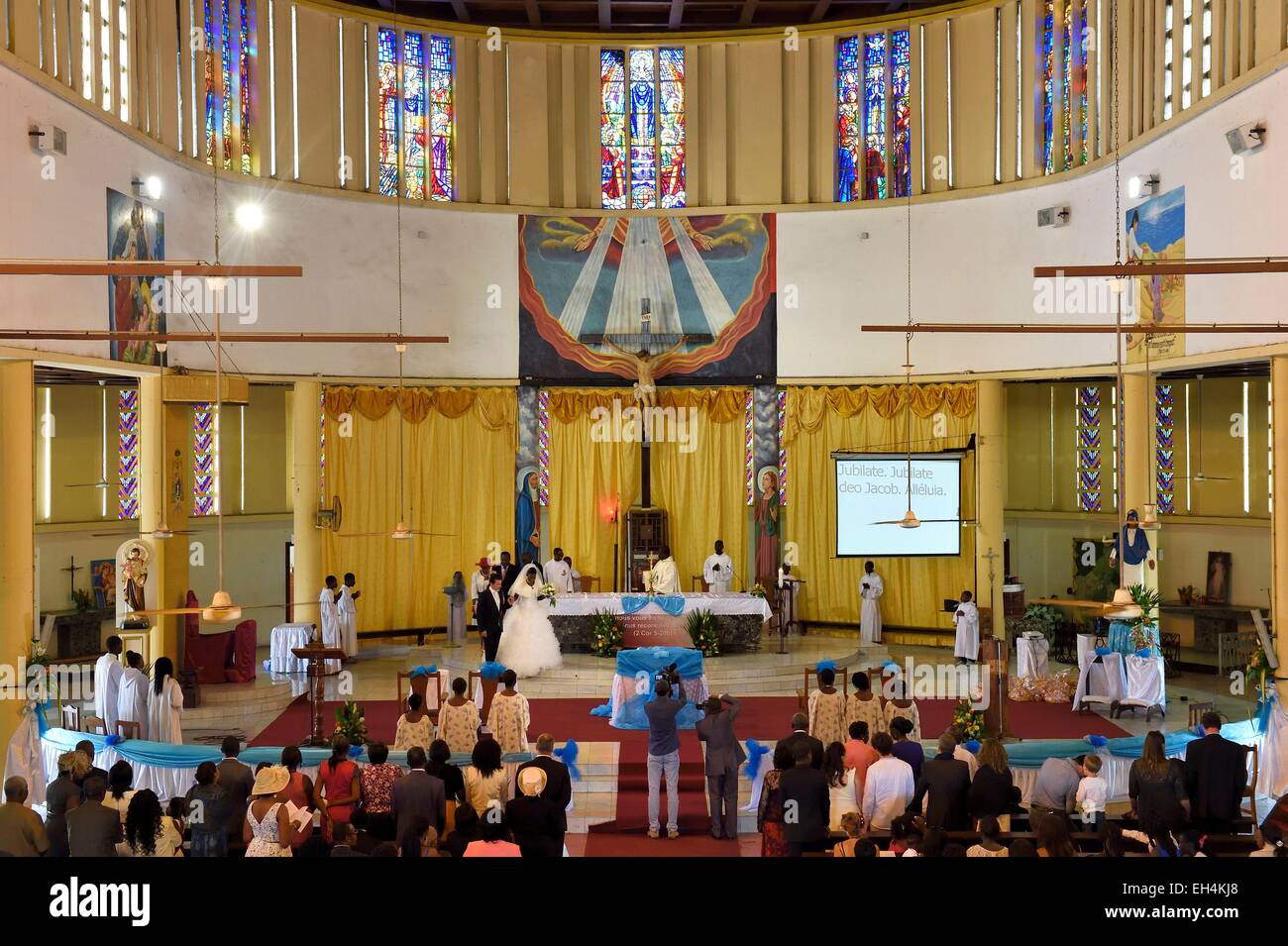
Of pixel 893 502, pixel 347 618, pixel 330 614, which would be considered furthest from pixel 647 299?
pixel 330 614

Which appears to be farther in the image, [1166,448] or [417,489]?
[417,489]

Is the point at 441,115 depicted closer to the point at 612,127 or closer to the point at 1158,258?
the point at 612,127

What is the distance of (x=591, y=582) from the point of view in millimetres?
20000

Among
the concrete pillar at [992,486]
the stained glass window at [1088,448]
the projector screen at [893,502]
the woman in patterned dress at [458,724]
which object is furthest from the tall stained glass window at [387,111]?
the stained glass window at [1088,448]

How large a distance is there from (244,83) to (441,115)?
135 inches

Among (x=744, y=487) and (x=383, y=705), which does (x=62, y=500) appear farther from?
(x=744, y=487)

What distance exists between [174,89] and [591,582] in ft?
31.8

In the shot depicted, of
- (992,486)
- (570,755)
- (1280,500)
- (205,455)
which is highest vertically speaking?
(205,455)

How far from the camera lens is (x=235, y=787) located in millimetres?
8758

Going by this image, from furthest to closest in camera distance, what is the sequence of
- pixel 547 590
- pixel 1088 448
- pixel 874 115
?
pixel 1088 448 → pixel 874 115 → pixel 547 590

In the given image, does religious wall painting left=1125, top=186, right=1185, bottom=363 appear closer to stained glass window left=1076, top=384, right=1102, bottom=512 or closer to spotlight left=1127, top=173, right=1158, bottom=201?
spotlight left=1127, top=173, right=1158, bottom=201

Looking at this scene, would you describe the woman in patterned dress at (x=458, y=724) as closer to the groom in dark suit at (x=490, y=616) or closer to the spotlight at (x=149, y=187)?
the groom in dark suit at (x=490, y=616)

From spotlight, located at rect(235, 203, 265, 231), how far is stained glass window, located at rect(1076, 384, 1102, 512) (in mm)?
13578

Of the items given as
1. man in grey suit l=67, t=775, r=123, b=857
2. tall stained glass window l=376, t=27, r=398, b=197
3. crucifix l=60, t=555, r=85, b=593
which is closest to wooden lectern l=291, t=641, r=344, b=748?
man in grey suit l=67, t=775, r=123, b=857
